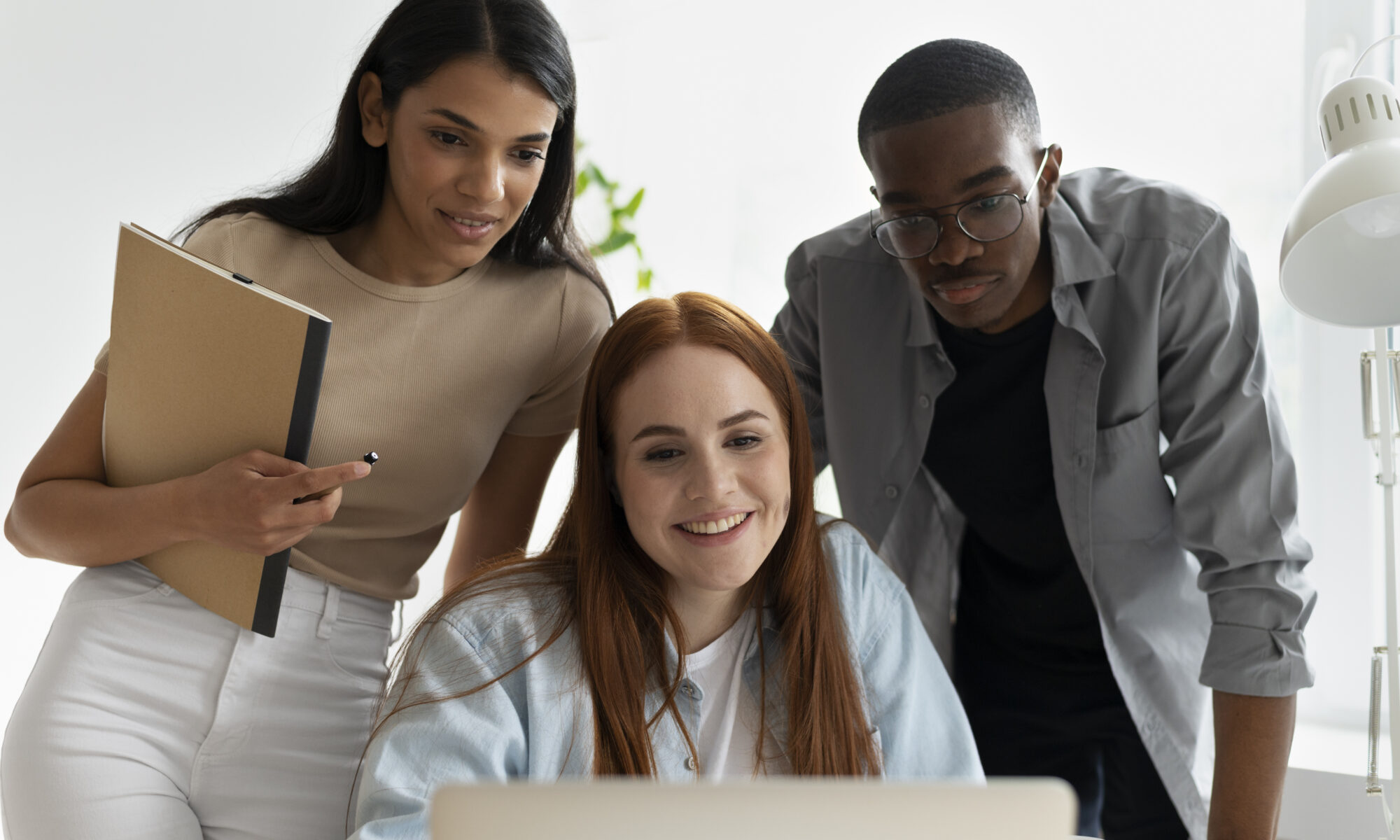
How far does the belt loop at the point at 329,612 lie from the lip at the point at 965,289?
0.93 meters

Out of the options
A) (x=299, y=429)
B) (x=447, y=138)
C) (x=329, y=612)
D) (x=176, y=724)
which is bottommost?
(x=176, y=724)

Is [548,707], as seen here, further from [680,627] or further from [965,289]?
[965,289]

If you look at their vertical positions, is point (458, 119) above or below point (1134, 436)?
above

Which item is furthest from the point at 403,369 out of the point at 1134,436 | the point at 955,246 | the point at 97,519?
the point at 1134,436

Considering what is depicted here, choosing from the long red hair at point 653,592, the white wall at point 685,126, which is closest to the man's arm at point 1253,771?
the long red hair at point 653,592

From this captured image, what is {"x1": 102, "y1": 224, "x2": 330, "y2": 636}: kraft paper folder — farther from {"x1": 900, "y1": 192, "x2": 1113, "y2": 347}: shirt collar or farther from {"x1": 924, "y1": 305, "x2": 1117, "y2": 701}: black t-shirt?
{"x1": 924, "y1": 305, "x2": 1117, "y2": 701}: black t-shirt

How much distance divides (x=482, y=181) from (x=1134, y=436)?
98 cm

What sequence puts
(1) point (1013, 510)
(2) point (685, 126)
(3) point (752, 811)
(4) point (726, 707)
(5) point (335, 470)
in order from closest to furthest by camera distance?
(3) point (752, 811), (5) point (335, 470), (4) point (726, 707), (1) point (1013, 510), (2) point (685, 126)

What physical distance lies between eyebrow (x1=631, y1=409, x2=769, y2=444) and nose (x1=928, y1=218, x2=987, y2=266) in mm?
332

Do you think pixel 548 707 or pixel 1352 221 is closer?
pixel 1352 221

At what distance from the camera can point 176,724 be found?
140 cm

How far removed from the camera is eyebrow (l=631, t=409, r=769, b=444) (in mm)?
1336

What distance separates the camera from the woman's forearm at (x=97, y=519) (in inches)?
53.2

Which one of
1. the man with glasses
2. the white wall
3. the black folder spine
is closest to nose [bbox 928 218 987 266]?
the man with glasses
